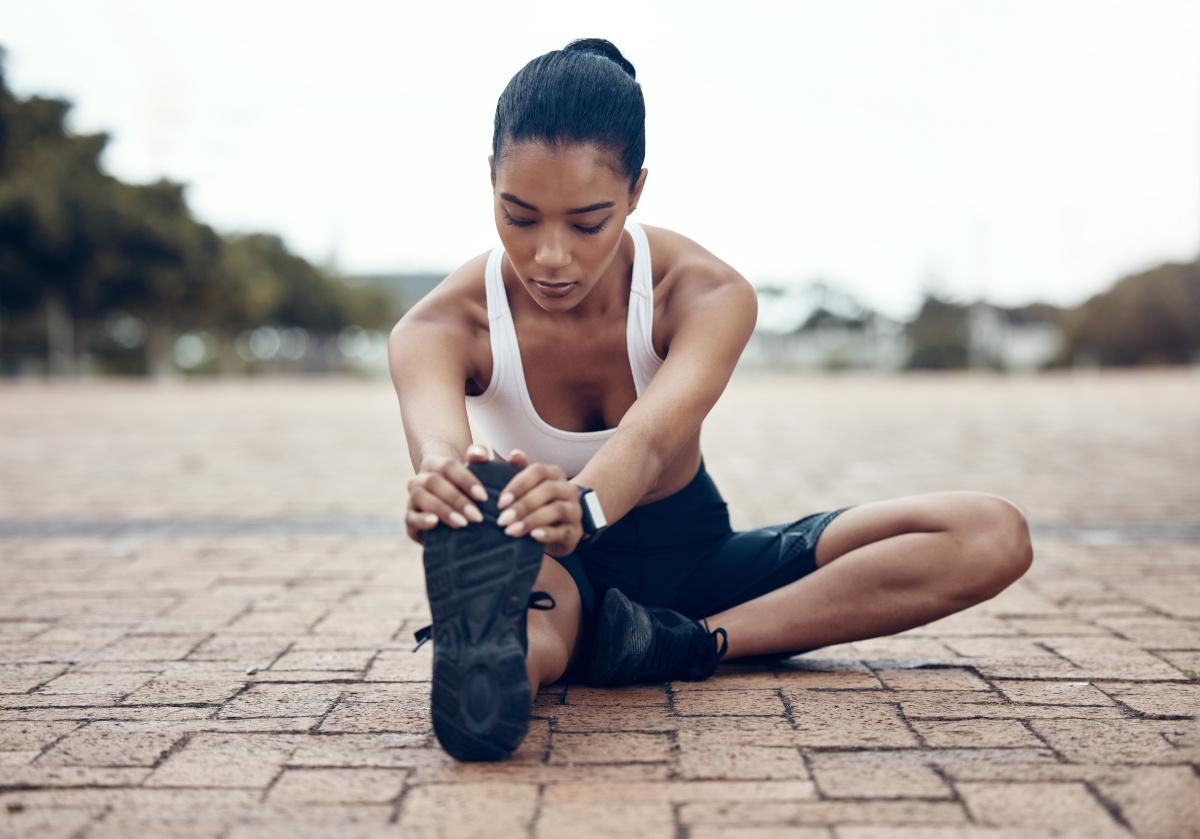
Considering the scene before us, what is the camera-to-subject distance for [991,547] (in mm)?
2646

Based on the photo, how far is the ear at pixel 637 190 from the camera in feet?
8.06

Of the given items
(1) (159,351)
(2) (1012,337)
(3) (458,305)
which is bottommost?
(1) (159,351)

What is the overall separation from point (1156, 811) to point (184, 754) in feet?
5.29

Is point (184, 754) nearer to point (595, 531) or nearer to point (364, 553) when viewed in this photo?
point (595, 531)

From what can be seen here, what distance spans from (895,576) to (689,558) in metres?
0.46

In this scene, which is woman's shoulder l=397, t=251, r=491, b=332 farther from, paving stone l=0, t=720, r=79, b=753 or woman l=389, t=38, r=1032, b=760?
paving stone l=0, t=720, r=79, b=753

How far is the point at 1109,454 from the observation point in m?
8.89

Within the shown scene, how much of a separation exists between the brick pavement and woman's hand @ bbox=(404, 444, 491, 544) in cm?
43

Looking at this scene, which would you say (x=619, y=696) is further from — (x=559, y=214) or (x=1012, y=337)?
(x=1012, y=337)

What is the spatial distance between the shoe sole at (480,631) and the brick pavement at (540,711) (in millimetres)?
91

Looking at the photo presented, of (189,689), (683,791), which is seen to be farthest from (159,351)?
(683,791)

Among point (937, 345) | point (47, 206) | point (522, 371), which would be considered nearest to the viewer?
point (522, 371)

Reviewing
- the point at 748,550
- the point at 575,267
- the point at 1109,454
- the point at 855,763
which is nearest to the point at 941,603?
the point at 748,550

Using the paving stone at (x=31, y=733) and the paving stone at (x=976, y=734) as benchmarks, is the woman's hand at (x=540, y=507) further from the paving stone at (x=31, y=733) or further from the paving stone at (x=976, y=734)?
the paving stone at (x=31, y=733)
